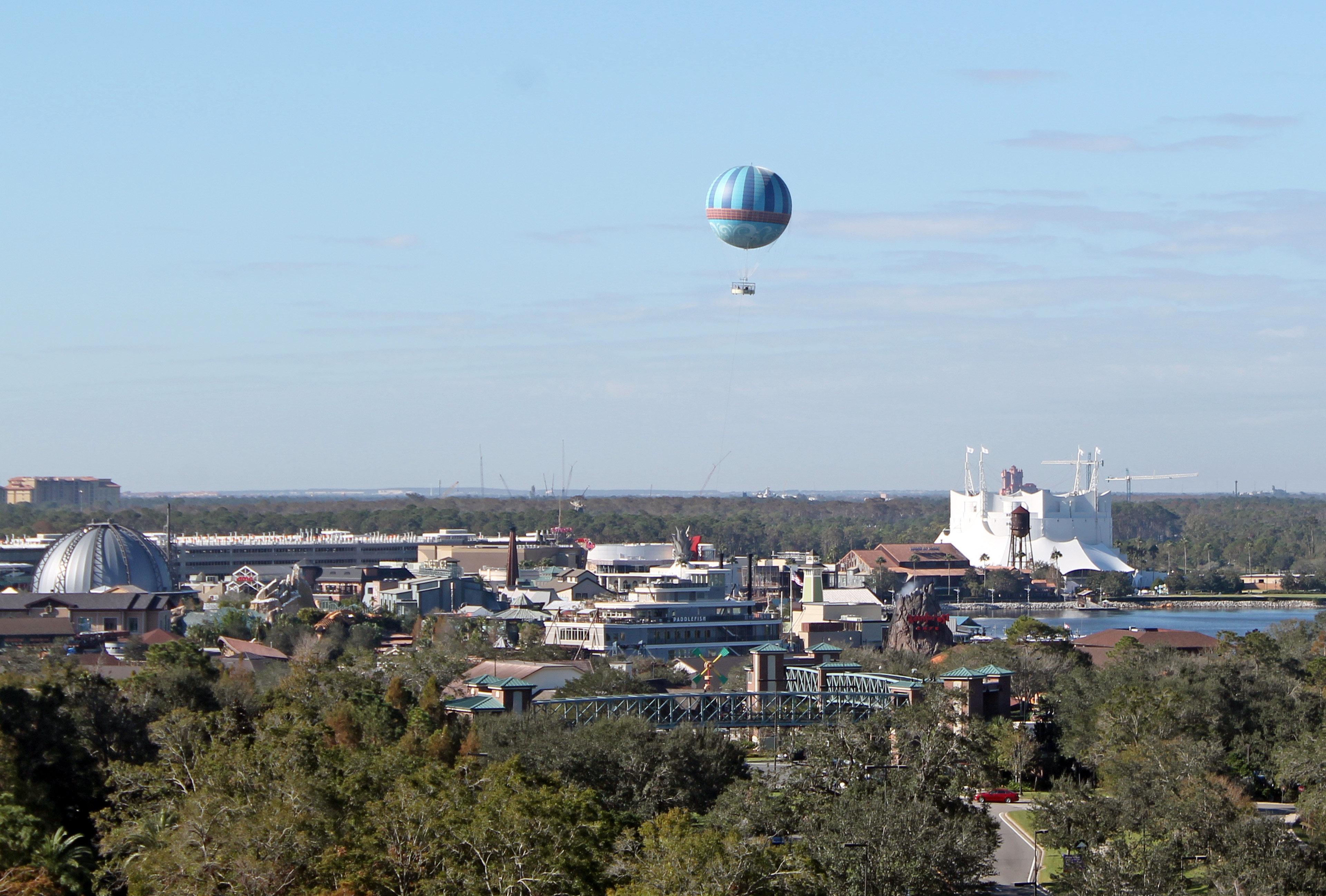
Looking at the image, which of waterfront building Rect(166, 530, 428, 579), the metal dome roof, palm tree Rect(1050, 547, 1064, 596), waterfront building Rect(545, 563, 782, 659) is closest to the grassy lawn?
waterfront building Rect(545, 563, 782, 659)

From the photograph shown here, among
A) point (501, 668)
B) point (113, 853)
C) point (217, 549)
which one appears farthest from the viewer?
point (217, 549)

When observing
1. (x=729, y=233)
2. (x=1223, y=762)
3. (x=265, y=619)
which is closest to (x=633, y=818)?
(x=1223, y=762)

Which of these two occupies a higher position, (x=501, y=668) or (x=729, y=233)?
(x=729, y=233)

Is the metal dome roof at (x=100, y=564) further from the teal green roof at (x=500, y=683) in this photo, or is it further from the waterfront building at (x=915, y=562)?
the waterfront building at (x=915, y=562)

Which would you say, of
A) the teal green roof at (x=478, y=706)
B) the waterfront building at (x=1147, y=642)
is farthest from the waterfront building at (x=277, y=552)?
the teal green roof at (x=478, y=706)

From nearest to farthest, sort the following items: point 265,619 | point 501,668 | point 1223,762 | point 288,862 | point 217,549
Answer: point 288,862 < point 1223,762 < point 501,668 < point 265,619 < point 217,549

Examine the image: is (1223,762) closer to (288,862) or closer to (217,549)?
(288,862)

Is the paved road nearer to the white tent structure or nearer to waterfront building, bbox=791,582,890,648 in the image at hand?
waterfront building, bbox=791,582,890,648
